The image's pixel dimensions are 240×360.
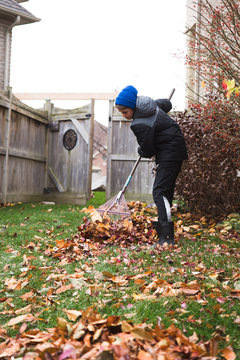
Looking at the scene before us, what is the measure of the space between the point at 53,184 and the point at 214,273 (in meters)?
7.27

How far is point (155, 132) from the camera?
12.8 feet

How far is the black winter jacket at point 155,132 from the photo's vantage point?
149 inches

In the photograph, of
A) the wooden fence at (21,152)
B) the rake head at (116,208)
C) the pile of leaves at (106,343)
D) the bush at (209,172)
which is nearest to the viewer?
the pile of leaves at (106,343)

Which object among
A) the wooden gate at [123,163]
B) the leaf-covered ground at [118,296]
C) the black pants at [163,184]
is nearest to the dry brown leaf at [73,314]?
the leaf-covered ground at [118,296]

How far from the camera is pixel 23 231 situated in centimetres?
489

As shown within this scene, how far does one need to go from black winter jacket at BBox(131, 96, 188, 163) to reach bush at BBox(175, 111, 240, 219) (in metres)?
1.32

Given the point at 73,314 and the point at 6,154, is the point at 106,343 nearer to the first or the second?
the point at 73,314

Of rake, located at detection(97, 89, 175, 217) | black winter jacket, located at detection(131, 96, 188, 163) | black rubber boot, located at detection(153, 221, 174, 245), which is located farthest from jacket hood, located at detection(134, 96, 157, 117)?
black rubber boot, located at detection(153, 221, 174, 245)

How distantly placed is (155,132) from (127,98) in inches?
19.2

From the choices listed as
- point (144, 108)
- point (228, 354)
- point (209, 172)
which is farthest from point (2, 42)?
point (228, 354)

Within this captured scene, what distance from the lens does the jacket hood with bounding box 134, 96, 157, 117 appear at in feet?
12.5

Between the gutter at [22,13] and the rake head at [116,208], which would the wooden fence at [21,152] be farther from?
the gutter at [22,13]

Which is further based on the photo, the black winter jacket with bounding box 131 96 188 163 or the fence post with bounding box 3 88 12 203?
the fence post with bounding box 3 88 12 203

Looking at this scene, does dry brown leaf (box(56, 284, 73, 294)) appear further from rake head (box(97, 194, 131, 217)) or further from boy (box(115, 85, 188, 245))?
rake head (box(97, 194, 131, 217))
